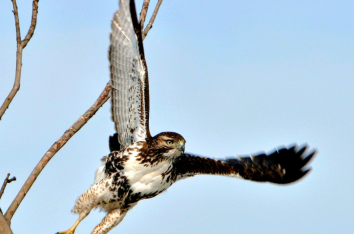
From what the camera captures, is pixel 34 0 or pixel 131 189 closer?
pixel 34 0

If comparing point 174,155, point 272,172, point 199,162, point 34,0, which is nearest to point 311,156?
point 272,172

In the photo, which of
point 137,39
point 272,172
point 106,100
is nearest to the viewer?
point 137,39

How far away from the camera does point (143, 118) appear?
8.40 metres

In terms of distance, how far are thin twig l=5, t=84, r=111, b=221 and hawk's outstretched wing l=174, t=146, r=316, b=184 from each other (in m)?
2.37

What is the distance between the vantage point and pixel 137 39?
7715 mm

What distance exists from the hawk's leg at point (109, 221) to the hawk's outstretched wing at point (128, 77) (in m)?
1.25

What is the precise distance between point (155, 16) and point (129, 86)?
53.0 inches

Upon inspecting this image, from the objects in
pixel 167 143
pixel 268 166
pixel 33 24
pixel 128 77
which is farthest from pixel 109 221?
pixel 33 24

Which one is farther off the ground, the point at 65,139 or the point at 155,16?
the point at 155,16

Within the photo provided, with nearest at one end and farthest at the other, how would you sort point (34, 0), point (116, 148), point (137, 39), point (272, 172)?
1. point (34, 0)
2. point (137, 39)
3. point (116, 148)
4. point (272, 172)

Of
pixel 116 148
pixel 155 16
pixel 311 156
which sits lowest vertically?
pixel 116 148

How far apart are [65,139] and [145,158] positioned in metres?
1.51

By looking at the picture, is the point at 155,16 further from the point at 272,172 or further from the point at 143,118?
the point at 272,172

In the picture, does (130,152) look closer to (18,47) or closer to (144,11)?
(144,11)
